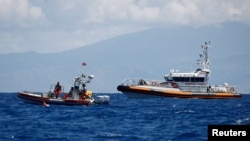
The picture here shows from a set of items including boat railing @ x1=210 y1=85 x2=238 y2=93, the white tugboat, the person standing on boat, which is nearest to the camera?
the person standing on boat

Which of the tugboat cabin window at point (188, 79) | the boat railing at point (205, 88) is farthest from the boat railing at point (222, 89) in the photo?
the tugboat cabin window at point (188, 79)

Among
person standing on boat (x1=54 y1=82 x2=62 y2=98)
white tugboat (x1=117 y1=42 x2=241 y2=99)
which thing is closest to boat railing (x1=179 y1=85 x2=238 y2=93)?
white tugboat (x1=117 y1=42 x2=241 y2=99)

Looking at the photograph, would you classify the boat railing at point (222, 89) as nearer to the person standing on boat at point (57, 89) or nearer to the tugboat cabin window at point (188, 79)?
the tugboat cabin window at point (188, 79)

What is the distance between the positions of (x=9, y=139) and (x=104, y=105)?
130ft

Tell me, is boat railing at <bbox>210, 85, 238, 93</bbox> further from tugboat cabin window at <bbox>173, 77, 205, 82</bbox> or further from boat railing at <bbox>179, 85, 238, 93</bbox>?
tugboat cabin window at <bbox>173, 77, 205, 82</bbox>

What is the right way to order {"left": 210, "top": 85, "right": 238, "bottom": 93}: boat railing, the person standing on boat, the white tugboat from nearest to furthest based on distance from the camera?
the person standing on boat
the white tugboat
{"left": 210, "top": 85, "right": 238, "bottom": 93}: boat railing

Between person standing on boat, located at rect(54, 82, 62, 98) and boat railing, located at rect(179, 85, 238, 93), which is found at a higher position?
boat railing, located at rect(179, 85, 238, 93)

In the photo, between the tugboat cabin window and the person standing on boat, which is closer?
the person standing on boat

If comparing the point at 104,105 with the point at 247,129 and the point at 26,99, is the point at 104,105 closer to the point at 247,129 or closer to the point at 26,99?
the point at 26,99

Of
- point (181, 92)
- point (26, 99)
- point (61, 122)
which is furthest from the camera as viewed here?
point (181, 92)

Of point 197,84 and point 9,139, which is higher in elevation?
→ point 197,84

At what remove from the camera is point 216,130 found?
24609 mm

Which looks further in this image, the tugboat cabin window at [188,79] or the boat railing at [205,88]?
the boat railing at [205,88]

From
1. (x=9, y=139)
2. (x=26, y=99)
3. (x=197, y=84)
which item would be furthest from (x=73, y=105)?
(x=197, y=84)
